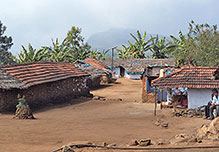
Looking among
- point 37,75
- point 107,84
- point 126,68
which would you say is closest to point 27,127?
point 37,75

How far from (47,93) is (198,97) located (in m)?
10.0

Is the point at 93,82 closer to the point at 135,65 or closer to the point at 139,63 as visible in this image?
the point at 135,65

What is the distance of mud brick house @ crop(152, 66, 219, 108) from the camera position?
1697 centimetres

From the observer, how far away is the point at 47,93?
20.7 metres

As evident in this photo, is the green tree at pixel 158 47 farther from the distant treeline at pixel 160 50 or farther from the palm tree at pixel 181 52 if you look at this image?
the palm tree at pixel 181 52

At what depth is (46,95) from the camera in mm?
20516

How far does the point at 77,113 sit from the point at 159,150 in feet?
34.7

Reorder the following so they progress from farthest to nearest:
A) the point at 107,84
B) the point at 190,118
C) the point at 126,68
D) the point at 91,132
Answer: the point at 126,68, the point at 107,84, the point at 190,118, the point at 91,132

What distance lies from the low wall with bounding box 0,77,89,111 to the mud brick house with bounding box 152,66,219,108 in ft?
25.0

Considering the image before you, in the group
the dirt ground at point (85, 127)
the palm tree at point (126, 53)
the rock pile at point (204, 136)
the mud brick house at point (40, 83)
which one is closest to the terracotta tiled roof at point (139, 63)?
the palm tree at point (126, 53)

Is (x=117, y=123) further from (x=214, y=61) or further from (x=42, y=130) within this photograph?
(x=214, y=61)

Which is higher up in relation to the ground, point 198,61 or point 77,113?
point 198,61

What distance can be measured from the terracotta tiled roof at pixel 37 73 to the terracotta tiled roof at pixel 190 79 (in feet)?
25.2

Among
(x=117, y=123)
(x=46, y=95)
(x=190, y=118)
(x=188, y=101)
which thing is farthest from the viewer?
(x=46, y=95)
